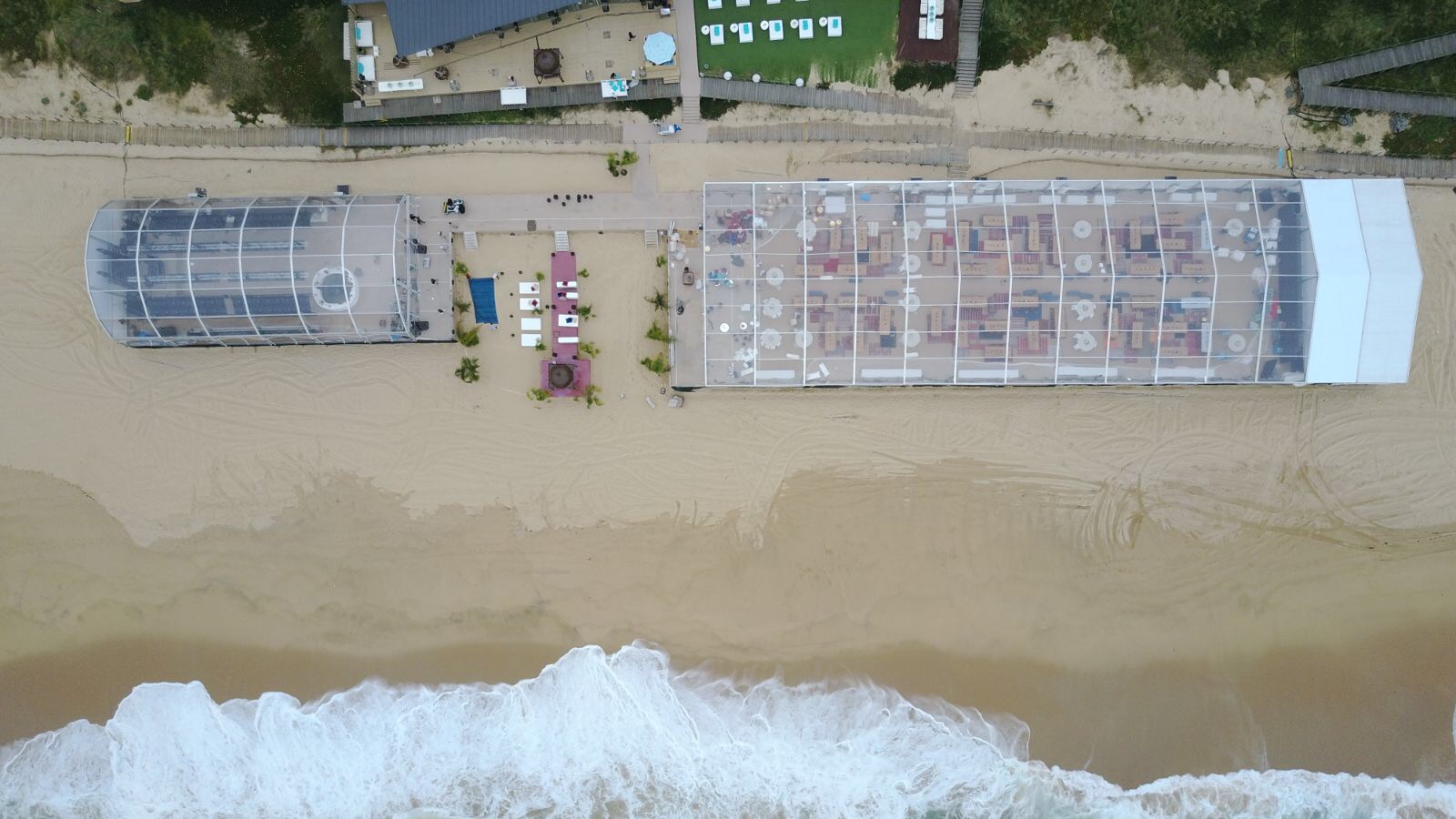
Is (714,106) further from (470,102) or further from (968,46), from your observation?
(968,46)

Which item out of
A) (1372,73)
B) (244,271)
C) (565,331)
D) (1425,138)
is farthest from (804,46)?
(1425,138)

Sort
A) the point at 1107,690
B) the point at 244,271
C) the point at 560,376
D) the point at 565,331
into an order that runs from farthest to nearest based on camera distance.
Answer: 1. the point at 565,331
2. the point at 1107,690
3. the point at 560,376
4. the point at 244,271

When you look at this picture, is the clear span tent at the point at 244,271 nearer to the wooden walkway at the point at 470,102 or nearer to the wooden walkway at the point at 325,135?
the wooden walkway at the point at 325,135

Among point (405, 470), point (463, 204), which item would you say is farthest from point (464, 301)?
point (405, 470)

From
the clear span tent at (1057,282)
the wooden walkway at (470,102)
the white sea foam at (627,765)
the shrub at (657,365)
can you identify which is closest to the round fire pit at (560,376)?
the shrub at (657,365)

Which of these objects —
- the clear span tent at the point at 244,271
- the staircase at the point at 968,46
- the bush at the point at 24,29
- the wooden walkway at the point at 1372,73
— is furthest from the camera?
the bush at the point at 24,29

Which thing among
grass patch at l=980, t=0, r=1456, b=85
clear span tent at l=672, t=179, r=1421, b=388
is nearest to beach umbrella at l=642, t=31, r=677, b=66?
clear span tent at l=672, t=179, r=1421, b=388
